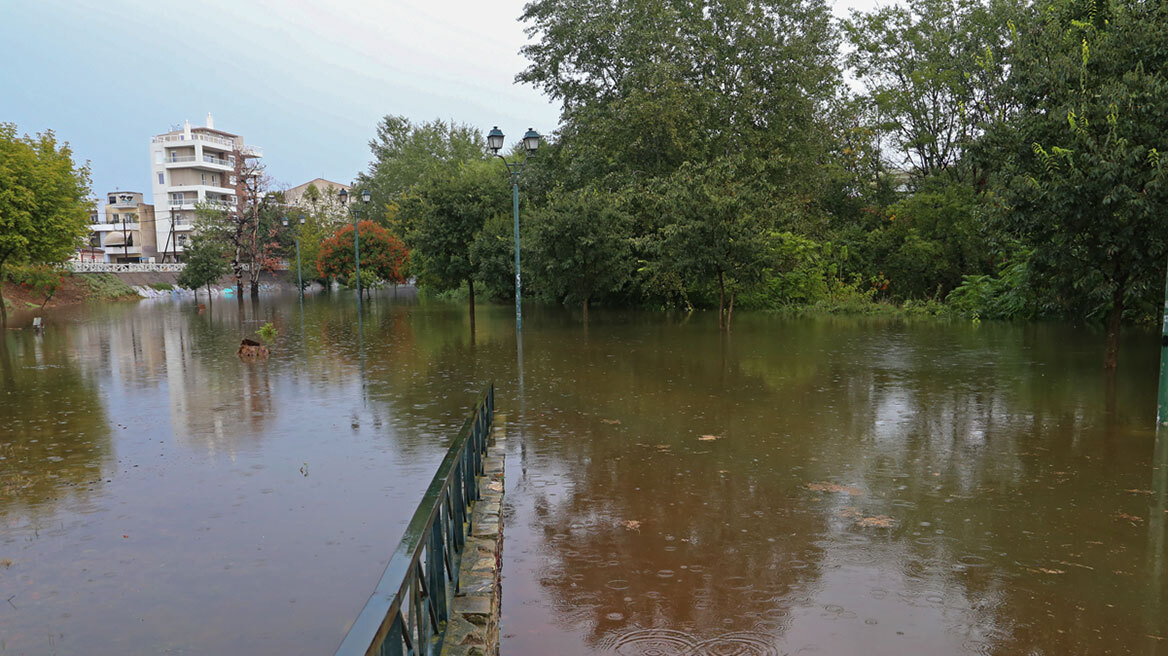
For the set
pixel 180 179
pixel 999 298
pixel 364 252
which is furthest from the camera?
pixel 180 179

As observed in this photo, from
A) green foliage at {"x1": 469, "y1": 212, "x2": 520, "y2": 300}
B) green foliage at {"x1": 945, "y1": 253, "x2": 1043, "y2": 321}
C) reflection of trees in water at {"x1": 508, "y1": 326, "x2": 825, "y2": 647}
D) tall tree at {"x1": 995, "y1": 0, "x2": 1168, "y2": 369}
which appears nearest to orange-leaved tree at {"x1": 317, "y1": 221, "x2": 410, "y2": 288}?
green foliage at {"x1": 469, "y1": 212, "x2": 520, "y2": 300}

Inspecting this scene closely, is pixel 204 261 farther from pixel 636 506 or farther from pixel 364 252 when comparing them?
pixel 636 506

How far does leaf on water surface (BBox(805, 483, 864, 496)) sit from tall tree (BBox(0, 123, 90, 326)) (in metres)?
34.1

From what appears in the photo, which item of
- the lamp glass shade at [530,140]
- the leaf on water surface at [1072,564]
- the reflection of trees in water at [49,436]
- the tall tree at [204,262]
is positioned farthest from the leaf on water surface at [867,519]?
the tall tree at [204,262]

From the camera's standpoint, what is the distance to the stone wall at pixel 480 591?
4004 millimetres

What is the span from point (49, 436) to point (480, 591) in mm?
9064

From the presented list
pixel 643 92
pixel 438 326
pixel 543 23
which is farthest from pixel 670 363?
pixel 543 23

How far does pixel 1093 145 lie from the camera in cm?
1219

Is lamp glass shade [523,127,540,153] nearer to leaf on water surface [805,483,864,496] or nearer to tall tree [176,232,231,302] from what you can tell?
leaf on water surface [805,483,864,496]

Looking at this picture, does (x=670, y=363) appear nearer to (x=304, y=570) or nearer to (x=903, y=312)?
(x=304, y=570)

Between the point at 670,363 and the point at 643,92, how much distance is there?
1537 centimetres

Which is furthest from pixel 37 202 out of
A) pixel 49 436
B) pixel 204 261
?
pixel 49 436

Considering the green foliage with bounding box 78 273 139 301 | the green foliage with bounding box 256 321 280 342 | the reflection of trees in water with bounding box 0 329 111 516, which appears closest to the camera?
the reflection of trees in water with bounding box 0 329 111 516

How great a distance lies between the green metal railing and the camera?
9.08ft
